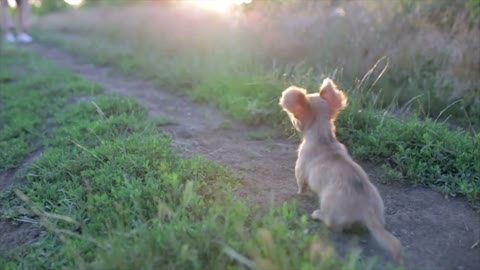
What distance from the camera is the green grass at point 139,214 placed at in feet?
7.93

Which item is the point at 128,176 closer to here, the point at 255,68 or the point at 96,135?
the point at 96,135

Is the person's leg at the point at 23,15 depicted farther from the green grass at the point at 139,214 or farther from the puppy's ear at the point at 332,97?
the puppy's ear at the point at 332,97

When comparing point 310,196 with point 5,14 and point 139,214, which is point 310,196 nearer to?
point 139,214

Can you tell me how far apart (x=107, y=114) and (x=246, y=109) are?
5.68ft

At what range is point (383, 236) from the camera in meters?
2.52

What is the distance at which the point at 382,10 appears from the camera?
7.39 metres

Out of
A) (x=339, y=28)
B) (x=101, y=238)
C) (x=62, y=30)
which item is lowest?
(x=62, y=30)

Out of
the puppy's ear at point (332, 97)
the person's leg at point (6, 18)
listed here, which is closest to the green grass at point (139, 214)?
the puppy's ear at point (332, 97)

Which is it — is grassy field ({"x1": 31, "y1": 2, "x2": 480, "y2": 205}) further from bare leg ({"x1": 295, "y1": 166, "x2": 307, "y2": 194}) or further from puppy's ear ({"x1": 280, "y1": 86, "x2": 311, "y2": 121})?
puppy's ear ({"x1": 280, "y1": 86, "x2": 311, "y2": 121})

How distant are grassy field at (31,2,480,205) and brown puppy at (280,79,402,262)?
0.94 metres

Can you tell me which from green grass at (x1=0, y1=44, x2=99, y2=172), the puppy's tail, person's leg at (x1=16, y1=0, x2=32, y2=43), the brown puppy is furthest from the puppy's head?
person's leg at (x1=16, y1=0, x2=32, y2=43)

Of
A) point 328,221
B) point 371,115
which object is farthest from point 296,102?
point 371,115

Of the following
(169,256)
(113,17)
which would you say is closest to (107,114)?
(169,256)

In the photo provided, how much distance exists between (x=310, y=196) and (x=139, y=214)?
130cm
